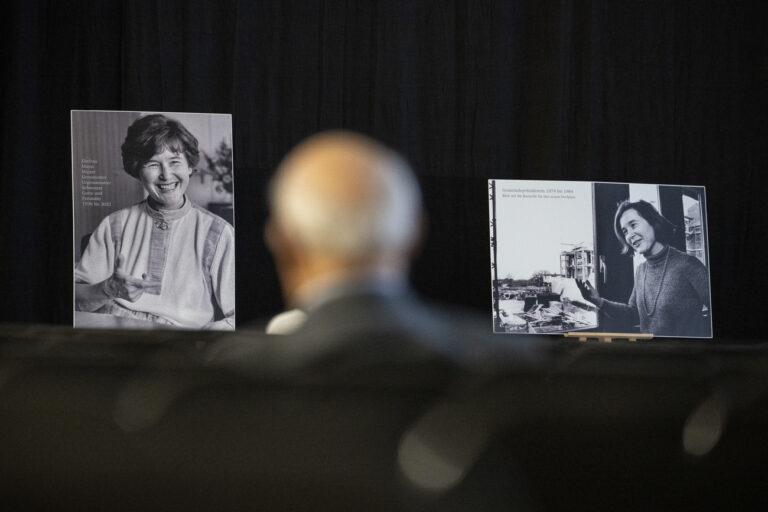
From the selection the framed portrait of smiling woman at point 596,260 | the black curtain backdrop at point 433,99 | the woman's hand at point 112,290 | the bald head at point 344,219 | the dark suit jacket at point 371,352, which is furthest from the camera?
the framed portrait of smiling woman at point 596,260

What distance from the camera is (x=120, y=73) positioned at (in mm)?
4172

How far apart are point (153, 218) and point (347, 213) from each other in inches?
132

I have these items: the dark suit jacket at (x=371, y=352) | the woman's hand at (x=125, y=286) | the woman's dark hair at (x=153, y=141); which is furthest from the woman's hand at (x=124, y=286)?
the dark suit jacket at (x=371, y=352)

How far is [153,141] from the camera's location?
3992 millimetres

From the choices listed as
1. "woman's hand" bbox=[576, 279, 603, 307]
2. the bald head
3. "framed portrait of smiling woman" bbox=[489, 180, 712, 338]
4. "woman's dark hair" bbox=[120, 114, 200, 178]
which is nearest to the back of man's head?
the bald head

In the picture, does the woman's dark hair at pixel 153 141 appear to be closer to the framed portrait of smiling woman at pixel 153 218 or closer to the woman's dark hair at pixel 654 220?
the framed portrait of smiling woman at pixel 153 218

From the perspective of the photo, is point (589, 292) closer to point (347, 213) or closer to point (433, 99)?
point (433, 99)

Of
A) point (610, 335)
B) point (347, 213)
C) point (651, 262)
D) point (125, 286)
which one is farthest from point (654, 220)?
point (347, 213)

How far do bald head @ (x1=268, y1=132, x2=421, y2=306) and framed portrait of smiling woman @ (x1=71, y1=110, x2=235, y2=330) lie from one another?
292cm

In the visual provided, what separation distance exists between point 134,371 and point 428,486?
0.34 feet

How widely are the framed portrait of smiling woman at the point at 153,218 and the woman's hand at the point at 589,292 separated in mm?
1682

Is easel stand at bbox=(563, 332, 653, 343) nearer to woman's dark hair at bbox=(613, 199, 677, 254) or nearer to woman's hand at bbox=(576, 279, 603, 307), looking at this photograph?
woman's hand at bbox=(576, 279, 603, 307)

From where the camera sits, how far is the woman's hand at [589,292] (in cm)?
424

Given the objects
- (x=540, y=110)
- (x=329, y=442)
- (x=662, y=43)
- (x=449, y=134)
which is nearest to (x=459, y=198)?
(x=449, y=134)
